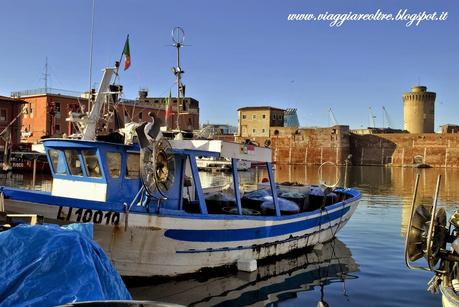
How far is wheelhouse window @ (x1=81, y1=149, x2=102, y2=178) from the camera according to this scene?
1015 cm

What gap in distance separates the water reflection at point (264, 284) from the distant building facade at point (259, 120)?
80.8 meters

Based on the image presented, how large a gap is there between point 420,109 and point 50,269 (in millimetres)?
106339

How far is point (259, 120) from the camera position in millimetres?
95938

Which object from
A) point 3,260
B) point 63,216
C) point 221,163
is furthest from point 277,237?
point 221,163

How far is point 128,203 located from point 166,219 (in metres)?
0.89

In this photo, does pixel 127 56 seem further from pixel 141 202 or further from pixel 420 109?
pixel 420 109

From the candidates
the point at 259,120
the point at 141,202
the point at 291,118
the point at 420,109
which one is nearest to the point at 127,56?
the point at 141,202

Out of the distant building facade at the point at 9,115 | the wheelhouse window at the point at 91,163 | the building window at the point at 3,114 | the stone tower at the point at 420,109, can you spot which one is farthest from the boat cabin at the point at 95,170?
→ the stone tower at the point at 420,109

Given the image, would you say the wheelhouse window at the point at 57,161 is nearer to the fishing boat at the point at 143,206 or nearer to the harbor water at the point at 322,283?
the fishing boat at the point at 143,206

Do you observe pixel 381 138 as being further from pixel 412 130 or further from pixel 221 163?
pixel 221 163

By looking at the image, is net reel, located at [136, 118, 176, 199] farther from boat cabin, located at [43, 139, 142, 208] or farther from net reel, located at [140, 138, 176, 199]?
boat cabin, located at [43, 139, 142, 208]

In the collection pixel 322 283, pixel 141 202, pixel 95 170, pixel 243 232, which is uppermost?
pixel 95 170

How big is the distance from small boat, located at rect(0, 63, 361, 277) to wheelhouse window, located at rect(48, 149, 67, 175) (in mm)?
21

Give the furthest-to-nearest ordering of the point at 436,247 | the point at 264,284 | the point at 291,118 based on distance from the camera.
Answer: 1. the point at 291,118
2. the point at 264,284
3. the point at 436,247
